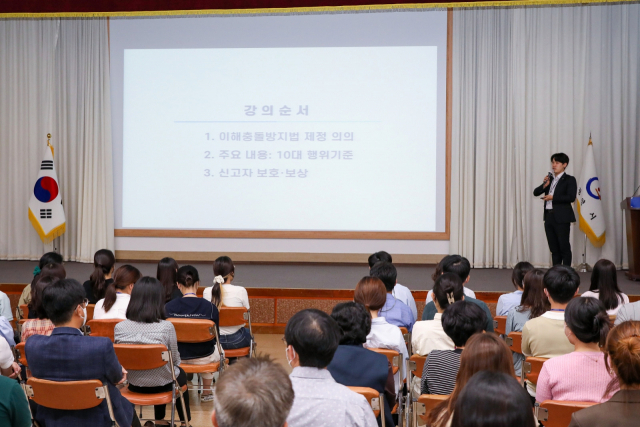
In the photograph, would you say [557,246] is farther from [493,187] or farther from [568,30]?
[568,30]

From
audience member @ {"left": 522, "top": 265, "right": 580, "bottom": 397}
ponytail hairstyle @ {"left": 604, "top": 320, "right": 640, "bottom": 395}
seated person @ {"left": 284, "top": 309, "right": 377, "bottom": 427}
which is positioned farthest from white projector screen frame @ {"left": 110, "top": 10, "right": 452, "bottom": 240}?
ponytail hairstyle @ {"left": 604, "top": 320, "right": 640, "bottom": 395}

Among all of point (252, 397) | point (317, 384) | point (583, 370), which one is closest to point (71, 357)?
point (317, 384)

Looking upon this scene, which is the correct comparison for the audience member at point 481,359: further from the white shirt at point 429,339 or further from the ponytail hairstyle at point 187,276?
the ponytail hairstyle at point 187,276

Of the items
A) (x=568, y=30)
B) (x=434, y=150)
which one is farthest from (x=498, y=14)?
(x=434, y=150)

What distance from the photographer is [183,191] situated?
7141mm

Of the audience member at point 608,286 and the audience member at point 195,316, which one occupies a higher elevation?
the audience member at point 608,286

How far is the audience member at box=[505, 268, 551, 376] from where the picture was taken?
121 inches

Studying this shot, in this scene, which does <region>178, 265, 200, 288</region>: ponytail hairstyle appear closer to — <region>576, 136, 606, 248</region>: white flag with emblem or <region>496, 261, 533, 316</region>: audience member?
<region>496, 261, 533, 316</region>: audience member

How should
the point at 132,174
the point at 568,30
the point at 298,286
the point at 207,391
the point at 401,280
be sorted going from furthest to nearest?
the point at 132,174
the point at 568,30
the point at 401,280
the point at 298,286
the point at 207,391

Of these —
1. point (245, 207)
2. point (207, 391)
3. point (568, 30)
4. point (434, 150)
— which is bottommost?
point (207, 391)

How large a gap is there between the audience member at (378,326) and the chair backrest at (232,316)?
1083 mm

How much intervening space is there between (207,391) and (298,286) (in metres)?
1.97

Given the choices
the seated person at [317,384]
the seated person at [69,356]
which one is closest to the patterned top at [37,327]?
the seated person at [69,356]

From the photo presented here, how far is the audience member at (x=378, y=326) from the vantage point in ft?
8.82
